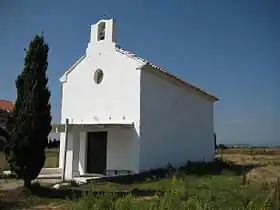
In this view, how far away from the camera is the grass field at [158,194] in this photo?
5570 mm

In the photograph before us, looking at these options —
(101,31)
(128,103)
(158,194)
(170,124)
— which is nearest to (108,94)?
(128,103)

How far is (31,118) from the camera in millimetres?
13406

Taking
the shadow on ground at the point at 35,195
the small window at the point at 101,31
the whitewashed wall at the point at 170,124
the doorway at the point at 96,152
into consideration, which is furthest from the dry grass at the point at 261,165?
the small window at the point at 101,31

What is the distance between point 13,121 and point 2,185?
10.6 feet

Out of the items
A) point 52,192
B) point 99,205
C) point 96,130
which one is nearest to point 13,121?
point 52,192

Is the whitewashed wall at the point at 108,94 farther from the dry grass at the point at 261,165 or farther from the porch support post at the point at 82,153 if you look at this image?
the dry grass at the point at 261,165

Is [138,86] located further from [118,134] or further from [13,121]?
[13,121]

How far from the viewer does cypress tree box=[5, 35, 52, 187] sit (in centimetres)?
1323

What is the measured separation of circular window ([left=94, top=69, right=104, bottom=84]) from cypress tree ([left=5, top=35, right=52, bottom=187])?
6.26 meters

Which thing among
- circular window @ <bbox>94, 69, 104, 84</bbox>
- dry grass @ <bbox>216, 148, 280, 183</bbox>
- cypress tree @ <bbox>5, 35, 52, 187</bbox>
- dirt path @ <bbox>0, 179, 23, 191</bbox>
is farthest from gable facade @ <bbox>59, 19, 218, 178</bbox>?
cypress tree @ <bbox>5, 35, 52, 187</bbox>

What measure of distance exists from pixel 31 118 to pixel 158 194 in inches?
253

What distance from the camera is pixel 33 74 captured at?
13.8 meters

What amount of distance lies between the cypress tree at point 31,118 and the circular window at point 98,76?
6263 mm

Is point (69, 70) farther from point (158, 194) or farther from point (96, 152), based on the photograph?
point (158, 194)
